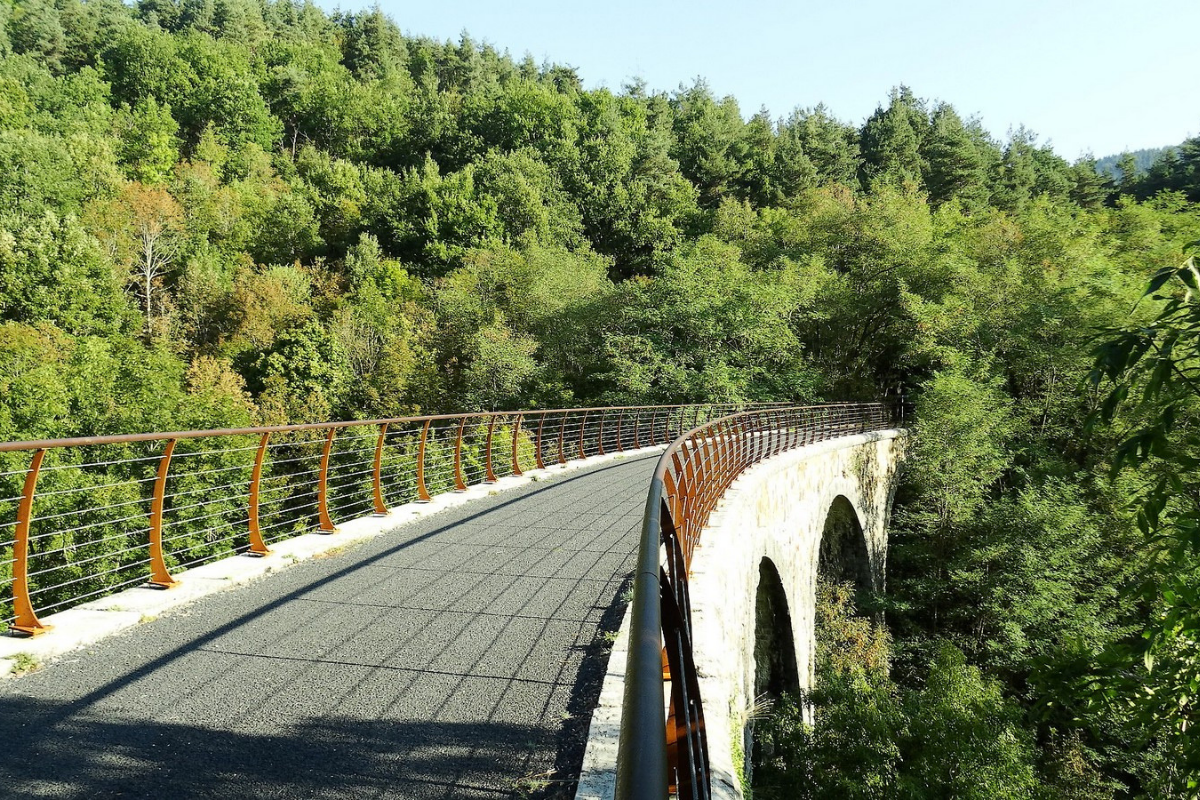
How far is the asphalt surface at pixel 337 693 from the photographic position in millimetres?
2832

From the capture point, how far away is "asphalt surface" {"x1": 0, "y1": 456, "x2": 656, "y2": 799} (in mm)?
2832

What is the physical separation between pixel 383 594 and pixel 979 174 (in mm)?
58039

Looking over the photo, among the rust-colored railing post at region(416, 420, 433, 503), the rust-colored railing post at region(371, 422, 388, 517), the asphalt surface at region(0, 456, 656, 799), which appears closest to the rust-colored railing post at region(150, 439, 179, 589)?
the asphalt surface at region(0, 456, 656, 799)

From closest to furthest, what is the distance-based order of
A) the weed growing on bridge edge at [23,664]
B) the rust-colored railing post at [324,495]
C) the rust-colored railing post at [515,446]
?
the weed growing on bridge edge at [23,664], the rust-colored railing post at [324,495], the rust-colored railing post at [515,446]

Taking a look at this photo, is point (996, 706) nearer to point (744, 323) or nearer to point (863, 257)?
point (744, 323)

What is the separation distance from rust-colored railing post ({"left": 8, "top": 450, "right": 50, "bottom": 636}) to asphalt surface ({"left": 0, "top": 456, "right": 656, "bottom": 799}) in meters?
0.43

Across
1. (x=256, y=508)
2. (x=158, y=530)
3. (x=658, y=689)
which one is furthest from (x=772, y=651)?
(x=658, y=689)

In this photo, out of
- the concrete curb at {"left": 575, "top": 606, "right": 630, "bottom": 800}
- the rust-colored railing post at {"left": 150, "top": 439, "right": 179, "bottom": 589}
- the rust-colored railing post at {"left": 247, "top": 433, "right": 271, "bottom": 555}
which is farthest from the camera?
the rust-colored railing post at {"left": 247, "top": 433, "right": 271, "bottom": 555}

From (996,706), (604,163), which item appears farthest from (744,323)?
(604,163)

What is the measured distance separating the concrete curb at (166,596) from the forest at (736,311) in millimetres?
5026

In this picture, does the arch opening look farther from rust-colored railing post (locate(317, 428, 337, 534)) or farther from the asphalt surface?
rust-colored railing post (locate(317, 428, 337, 534))

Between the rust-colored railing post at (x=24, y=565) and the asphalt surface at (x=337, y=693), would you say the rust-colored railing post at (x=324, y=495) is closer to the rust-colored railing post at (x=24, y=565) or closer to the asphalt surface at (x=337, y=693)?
the asphalt surface at (x=337, y=693)

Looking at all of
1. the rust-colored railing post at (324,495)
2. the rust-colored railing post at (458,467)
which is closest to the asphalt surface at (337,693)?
the rust-colored railing post at (324,495)

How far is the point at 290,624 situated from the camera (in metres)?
4.57
